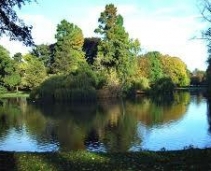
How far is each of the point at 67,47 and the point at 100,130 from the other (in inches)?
2007

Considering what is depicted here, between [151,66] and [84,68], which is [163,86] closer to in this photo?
[151,66]

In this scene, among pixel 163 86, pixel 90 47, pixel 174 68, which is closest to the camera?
pixel 163 86

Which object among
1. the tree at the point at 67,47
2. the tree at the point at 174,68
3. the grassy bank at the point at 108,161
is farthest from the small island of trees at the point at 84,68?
the grassy bank at the point at 108,161

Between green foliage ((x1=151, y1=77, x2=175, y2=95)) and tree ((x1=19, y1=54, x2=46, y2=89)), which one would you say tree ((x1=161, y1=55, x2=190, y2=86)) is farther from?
tree ((x1=19, y1=54, x2=46, y2=89))

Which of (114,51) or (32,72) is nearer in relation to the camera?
(114,51)

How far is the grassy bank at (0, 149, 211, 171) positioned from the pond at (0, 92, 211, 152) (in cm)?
821

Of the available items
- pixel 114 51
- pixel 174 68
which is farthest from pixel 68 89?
pixel 174 68

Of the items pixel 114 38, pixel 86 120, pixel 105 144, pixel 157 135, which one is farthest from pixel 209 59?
pixel 114 38

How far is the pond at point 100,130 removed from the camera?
92.0 feet

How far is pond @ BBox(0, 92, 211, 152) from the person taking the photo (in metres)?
28.0

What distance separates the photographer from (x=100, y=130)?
35.7m

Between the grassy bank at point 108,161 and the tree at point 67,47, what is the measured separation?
63666 millimetres

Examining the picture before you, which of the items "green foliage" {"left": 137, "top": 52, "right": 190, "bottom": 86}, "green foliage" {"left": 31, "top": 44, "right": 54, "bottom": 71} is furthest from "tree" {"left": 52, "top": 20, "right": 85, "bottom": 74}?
"green foliage" {"left": 137, "top": 52, "right": 190, "bottom": 86}

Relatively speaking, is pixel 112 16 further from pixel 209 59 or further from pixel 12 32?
pixel 12 32
